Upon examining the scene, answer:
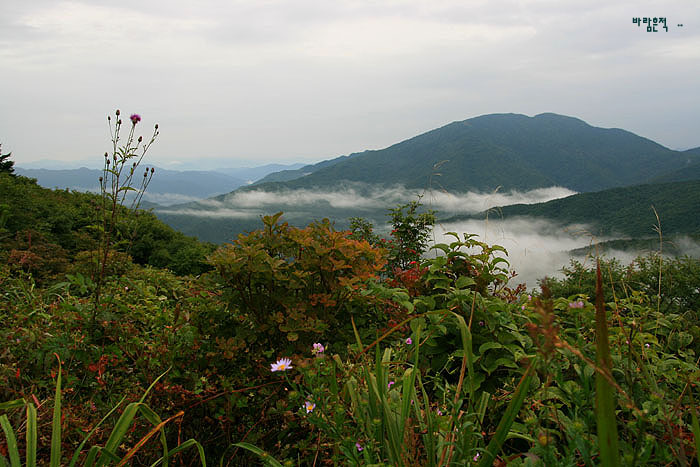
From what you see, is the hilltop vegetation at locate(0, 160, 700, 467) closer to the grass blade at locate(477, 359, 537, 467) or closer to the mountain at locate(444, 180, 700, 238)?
the grass blade at locate(477, 359, 537, 467)

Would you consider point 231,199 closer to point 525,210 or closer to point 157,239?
point 525,210

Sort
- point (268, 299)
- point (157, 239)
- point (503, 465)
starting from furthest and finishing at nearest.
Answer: point (157, 239) < point (268, 299) < point (503, 465)

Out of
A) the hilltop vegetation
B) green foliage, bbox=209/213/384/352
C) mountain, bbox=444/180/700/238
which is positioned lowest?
mountain, bbox=444/180/700/238

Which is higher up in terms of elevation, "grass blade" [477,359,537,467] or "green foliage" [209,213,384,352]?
"green foliage" [209,213,384,352]

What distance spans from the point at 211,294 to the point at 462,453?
1.64 meters

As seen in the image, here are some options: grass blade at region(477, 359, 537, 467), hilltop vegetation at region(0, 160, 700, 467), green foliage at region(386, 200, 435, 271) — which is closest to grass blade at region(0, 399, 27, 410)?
hilltop vegetation at region(0, 160, 700, 467)

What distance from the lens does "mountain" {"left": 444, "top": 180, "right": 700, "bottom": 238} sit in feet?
265

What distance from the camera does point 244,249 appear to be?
1.91 m

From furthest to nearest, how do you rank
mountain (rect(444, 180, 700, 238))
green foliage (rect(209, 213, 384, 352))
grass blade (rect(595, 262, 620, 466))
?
mountain (rect(444, 180, 700, 238)) → green foliage (rect(209, 213, 384, 352)) → grass blade (rect(595, 262, 620, 466))

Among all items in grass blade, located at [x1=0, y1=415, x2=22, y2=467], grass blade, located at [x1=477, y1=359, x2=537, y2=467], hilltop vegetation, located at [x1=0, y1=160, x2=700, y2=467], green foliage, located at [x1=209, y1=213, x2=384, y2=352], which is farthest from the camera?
green foliage, located at [x1=209, y1=213, x2=384, y2=352]

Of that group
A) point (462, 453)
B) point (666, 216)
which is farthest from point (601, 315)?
point (666, 216)

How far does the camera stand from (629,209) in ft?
333

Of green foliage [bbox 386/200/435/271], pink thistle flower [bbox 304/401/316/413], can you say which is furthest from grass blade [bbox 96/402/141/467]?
green foliage [bbox 386/200/435/271]

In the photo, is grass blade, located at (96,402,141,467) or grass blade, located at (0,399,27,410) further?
grass blade, located at (0,399,27,410)
